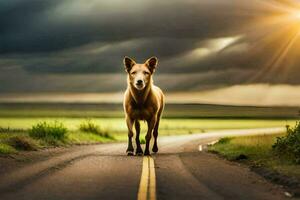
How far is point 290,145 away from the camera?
16516 mm

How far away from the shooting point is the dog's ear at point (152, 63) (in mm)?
18391

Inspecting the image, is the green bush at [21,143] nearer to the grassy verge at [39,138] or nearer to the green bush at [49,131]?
the grassy verge at [39,138]

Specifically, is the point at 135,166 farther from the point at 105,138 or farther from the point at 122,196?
the point at 105,138

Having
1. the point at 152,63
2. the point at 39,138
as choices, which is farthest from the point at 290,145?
the point at 39,138

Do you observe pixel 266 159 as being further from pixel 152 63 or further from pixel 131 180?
pixel 131 180

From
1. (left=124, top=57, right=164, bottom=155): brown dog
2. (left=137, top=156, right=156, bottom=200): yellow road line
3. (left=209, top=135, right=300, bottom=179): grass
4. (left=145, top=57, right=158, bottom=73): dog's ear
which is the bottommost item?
(left=137, top=156, right=156, bottom=200): yellow road line

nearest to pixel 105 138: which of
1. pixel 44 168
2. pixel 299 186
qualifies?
pixel 44 168

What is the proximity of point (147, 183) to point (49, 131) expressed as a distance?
12927 mm

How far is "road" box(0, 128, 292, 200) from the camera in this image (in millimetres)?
9969

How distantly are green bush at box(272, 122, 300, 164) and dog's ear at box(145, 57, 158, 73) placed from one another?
432cm

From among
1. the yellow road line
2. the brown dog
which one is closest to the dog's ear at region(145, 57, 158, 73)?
the brown dog

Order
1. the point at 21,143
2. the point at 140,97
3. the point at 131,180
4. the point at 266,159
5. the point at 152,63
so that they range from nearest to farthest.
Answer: the point at 131,180, the point at 266,159, the point at 152,63, the point at 140,97, the point at 21,143

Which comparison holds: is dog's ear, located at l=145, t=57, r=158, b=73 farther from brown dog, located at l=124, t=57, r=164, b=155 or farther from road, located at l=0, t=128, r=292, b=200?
road, located at l=0, t=128, r=292, b=200

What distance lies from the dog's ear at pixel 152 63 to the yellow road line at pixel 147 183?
410 cm
